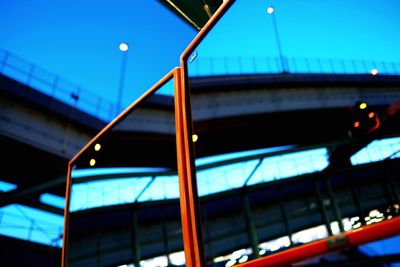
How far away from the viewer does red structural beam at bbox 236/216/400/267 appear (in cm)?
89

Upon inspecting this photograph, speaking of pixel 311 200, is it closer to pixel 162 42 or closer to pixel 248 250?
pixel 248 250

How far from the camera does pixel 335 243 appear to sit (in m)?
0.99

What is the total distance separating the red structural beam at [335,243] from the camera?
0.89m

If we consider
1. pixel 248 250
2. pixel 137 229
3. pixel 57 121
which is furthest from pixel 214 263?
pixel 57 121

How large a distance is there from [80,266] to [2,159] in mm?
7500

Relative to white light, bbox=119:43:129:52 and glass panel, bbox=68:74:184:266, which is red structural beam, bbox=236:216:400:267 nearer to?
white light, bbox=119:43:129:52

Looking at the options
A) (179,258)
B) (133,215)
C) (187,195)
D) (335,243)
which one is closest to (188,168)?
(187,195)

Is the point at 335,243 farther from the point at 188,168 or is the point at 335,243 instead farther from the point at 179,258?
the point at 179,258

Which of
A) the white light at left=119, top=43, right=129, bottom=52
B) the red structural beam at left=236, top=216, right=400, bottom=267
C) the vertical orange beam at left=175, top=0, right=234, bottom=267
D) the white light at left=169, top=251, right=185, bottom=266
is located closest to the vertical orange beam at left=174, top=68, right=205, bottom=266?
the vertical orange beam at left=175, top=0, right=234, bottom=267

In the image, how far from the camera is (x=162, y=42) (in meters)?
2.50

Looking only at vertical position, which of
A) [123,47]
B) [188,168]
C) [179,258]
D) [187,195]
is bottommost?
[179,258]

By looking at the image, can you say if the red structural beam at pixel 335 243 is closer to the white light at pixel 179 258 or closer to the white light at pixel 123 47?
the white light at pixel 179 258

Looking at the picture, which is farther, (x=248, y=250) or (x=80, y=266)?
(x=248, y=250)

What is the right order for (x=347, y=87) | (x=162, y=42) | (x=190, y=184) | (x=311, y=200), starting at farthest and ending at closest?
(x=311, y=200), (x=347, y=87), (x=162, y=42), (x=190, y=184)
